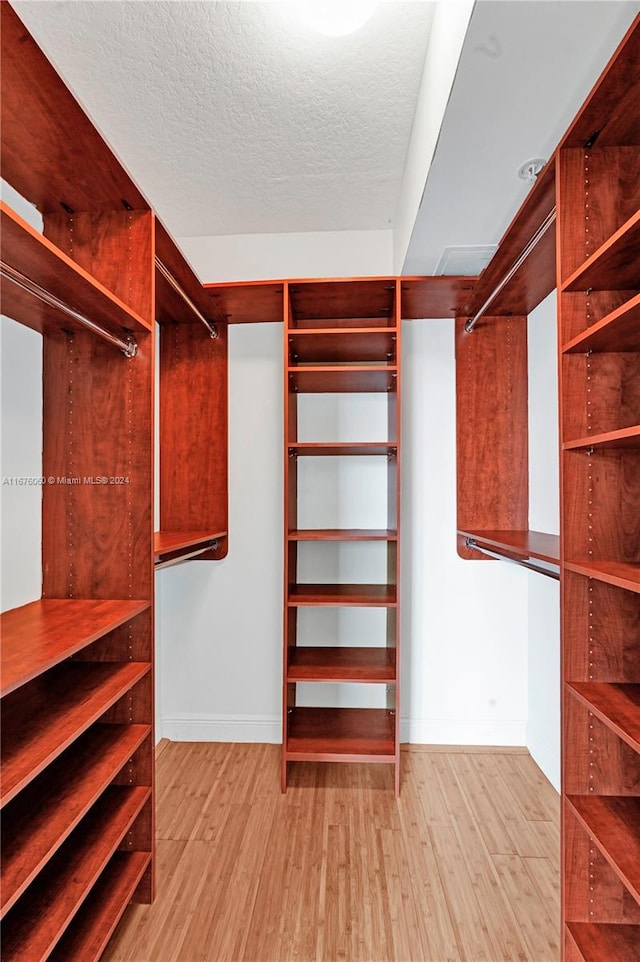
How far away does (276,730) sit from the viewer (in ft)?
8.91

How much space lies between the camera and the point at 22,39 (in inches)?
39.9

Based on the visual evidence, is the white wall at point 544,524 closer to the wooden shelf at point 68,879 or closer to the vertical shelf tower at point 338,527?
the vertical shelf tower at point 338,527

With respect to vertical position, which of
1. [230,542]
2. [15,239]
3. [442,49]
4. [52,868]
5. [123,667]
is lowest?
[52,868]

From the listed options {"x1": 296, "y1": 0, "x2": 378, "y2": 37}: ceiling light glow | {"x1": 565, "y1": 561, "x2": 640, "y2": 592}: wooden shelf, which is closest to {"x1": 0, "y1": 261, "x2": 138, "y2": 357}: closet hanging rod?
{"x1": 296, "y1": 0, "x2": 378, "y2": 37}: ceiling light glow

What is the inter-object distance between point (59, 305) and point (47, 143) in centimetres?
41

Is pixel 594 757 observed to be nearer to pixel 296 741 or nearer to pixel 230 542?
pixel 296 741

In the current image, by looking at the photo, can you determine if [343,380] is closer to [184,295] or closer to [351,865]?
[184,295]

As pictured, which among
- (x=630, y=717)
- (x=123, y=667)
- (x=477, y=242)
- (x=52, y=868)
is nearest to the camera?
(x=630, y=717)

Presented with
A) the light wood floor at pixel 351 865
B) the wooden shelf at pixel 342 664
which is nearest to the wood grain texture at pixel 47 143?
the wooden shelf at pixel 342 664

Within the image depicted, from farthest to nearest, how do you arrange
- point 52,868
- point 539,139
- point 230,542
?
1. point 230,542
2. point 539,139
3. point 52,868

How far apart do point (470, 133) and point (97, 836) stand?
2.12m

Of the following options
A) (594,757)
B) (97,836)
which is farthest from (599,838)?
(97,836)

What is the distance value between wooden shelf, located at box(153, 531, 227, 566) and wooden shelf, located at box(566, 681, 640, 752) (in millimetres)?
1249

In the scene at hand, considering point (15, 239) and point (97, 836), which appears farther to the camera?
point (97, 836)
